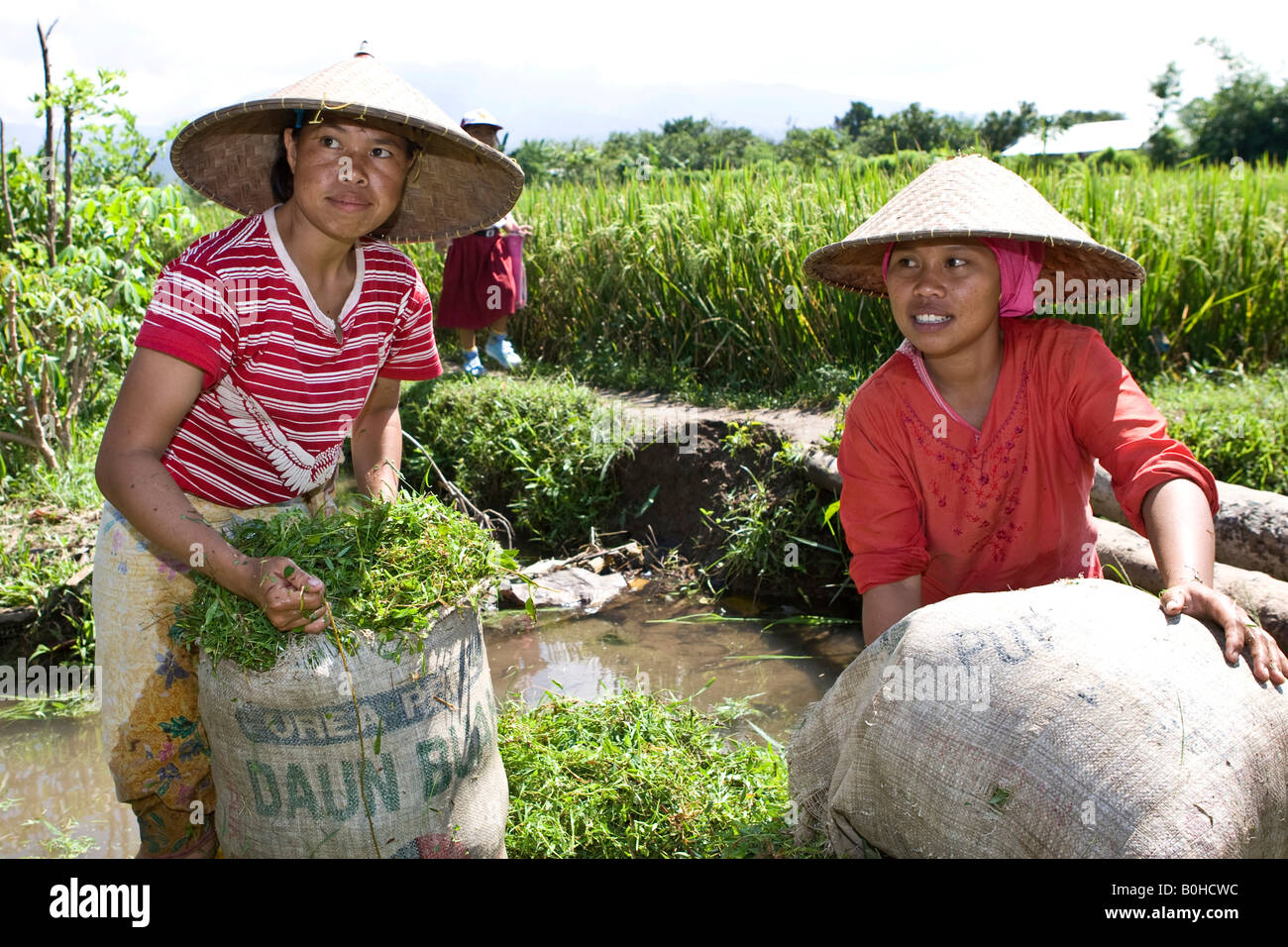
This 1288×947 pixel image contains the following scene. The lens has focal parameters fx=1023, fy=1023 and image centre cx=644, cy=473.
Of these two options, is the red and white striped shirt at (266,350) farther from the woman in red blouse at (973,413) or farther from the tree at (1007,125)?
the tree at (1007,125)

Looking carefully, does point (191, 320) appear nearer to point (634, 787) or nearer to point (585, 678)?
point (634, 787)

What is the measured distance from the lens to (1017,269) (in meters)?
2.29

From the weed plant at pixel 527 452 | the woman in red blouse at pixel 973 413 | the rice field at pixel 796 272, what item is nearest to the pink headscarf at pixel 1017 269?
the woman in red blouse at pixel 973 413

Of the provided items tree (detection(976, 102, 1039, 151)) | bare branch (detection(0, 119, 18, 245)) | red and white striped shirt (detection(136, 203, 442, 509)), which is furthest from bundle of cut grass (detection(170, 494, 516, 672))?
tree (detection(976, 102, 1039, 151))

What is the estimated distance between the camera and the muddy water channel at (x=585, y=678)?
3.11 m

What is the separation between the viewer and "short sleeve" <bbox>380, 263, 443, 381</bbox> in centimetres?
238

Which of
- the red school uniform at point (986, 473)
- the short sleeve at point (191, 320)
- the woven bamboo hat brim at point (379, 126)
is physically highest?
the woven bamboo hat brim at point (379, 126)

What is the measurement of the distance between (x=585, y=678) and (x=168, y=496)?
2.49 metres

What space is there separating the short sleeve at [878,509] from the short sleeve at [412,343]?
1001 mm

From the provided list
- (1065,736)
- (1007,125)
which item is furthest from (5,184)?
(1007,125)

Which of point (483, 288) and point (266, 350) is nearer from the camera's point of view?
point (266, 350)
